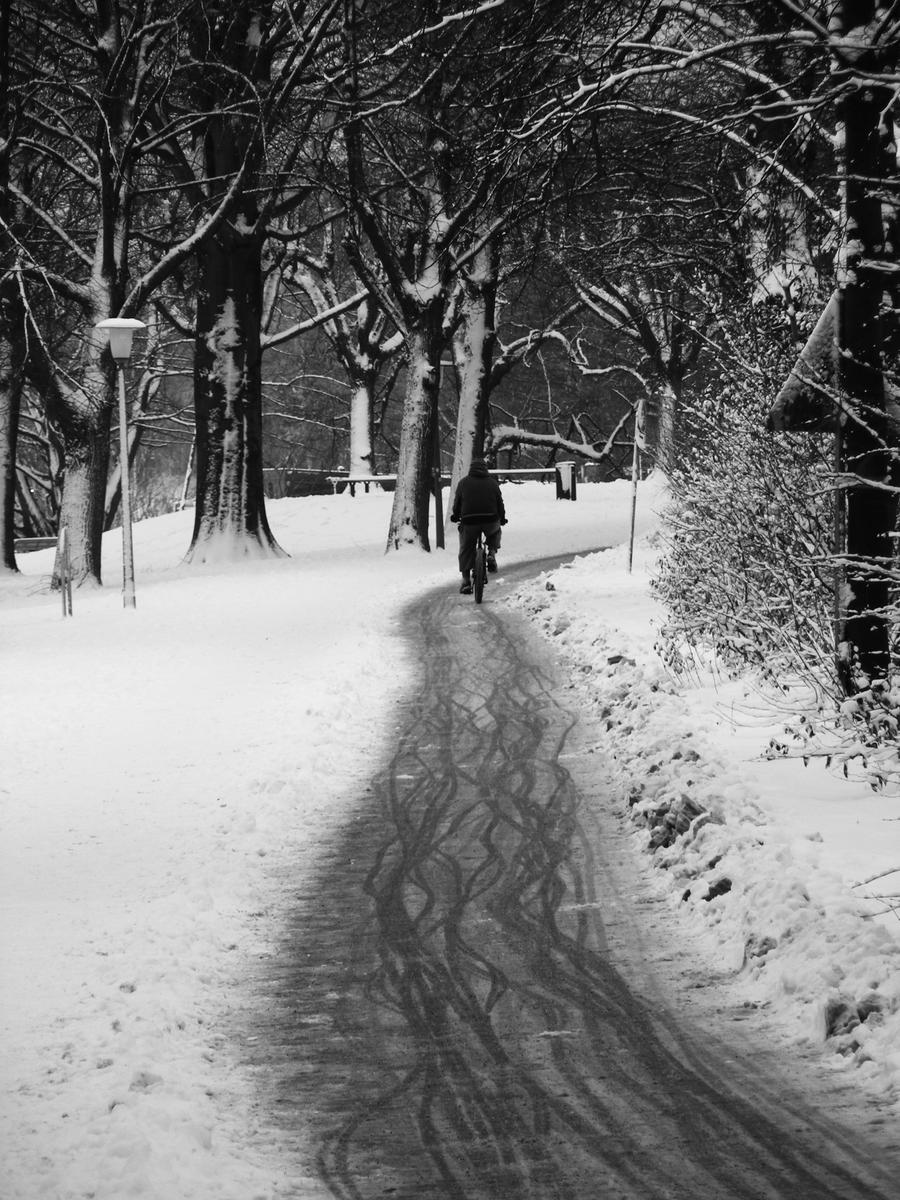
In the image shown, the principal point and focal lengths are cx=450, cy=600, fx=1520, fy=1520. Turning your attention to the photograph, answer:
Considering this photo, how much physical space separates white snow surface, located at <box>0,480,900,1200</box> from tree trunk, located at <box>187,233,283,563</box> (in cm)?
849

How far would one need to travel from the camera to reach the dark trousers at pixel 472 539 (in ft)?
67.7

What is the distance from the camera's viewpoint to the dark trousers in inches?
812

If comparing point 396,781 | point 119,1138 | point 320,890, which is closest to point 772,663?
point 396,781

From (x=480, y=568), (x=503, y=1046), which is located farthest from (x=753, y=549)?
(x=480, y=568)

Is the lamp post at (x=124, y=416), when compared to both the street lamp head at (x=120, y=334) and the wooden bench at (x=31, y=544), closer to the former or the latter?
the street lamp head at (x=120, y=334)

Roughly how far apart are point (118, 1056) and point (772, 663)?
6847 mm

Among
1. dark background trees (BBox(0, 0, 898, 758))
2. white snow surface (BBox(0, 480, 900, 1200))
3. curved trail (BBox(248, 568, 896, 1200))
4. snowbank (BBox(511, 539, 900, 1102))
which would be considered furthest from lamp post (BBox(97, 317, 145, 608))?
curved trail (BBox(248, 568, 896, 1200))

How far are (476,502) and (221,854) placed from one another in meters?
12.9

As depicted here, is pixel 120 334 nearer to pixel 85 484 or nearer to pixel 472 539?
pixel 472 539

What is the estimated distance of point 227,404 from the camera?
26734 mm

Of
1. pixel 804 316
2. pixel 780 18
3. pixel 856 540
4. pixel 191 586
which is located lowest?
pixel 191 586

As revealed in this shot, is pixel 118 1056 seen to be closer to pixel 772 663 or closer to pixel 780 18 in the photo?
pixel 772 663

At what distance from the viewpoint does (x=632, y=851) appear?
8.16 meters

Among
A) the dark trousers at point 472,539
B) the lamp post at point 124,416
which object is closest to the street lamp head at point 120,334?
the lamp post at point 124,416
